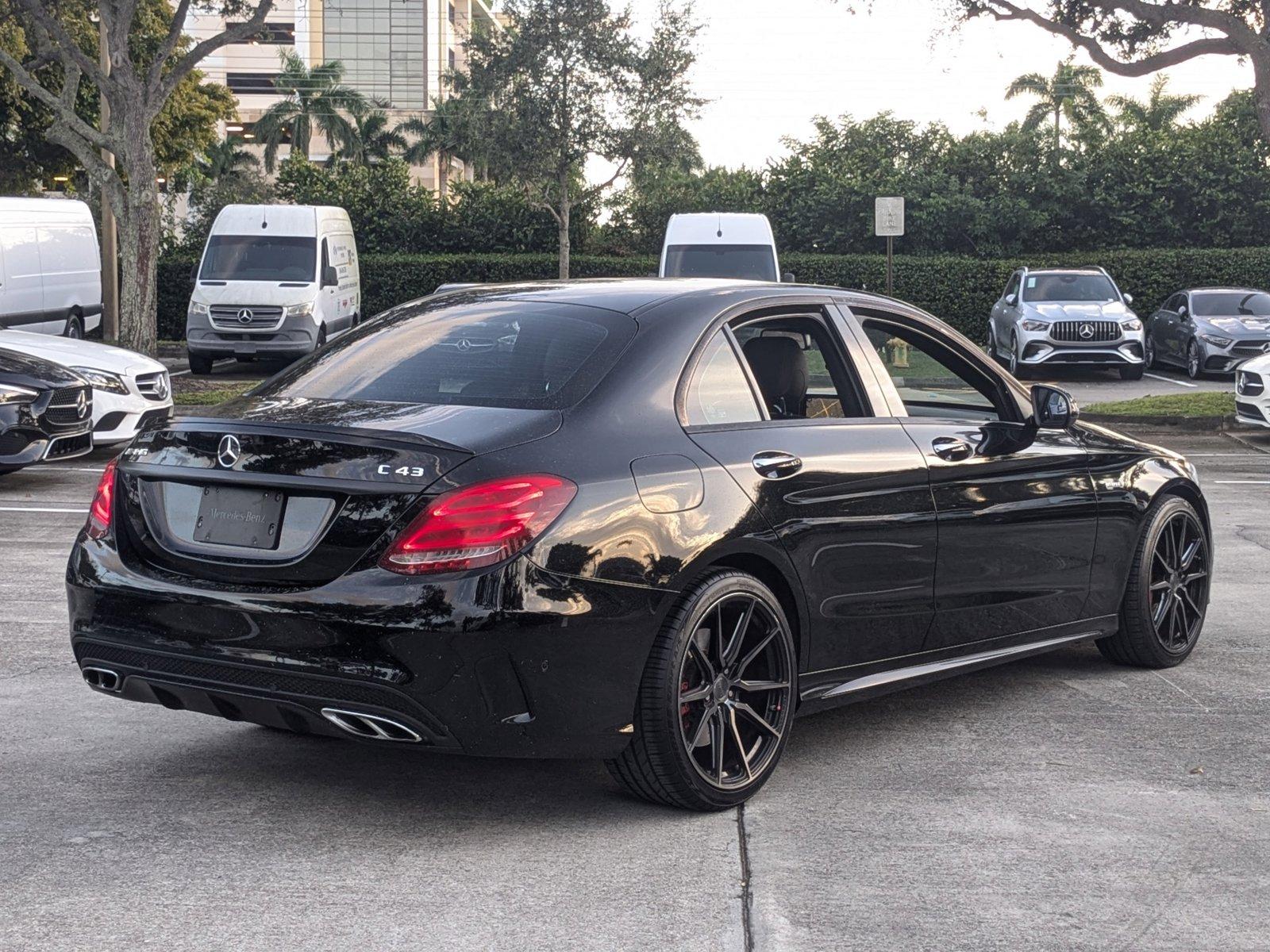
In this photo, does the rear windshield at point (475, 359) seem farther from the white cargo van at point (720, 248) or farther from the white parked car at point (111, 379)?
the white cargo van at point (720, 248)

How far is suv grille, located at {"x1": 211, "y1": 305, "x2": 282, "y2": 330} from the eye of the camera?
988 inches

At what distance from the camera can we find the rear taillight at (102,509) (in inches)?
188

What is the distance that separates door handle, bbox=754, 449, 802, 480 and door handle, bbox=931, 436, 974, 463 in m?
0.74

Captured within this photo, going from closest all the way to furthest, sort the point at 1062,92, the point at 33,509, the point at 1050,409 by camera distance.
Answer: the point at 1050,409, the point at 33,509, the point at 1062,92

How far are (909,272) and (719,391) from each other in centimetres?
3017

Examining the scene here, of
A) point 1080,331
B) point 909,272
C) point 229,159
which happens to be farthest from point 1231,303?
point 229,159

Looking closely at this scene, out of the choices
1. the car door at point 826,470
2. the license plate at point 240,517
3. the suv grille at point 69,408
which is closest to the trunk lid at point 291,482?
the license plate at point 240,517

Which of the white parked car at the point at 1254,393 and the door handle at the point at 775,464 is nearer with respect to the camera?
the door handle at the point at 775,464

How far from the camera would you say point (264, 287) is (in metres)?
25.3

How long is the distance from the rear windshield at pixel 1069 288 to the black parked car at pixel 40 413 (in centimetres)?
1735

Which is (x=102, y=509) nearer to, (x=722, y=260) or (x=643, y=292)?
(x=643, y=292)

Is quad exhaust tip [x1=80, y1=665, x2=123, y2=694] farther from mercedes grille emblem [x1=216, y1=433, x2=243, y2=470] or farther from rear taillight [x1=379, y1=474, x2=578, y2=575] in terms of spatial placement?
rear taillight [x1=379, y1=474, x2=578, y2=575]

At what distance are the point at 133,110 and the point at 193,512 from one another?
61.5 ft

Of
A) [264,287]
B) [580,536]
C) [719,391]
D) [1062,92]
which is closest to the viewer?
[580,536]
